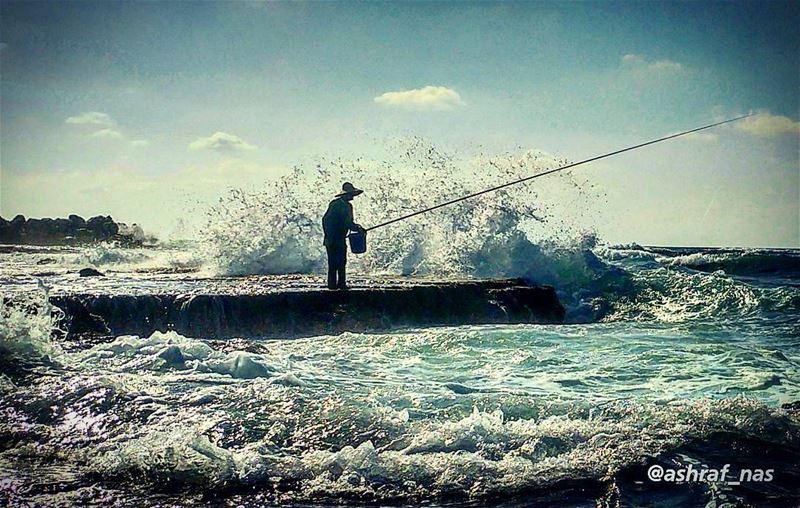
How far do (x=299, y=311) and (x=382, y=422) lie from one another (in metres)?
4.82

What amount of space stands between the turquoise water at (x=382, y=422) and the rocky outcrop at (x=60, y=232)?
30.8 meters

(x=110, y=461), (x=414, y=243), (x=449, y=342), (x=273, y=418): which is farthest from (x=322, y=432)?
(x=414, y=243)

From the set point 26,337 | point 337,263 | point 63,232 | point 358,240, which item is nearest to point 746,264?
point 358,240

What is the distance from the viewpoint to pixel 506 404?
5.04 metres

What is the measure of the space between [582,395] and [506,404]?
2.90 ft

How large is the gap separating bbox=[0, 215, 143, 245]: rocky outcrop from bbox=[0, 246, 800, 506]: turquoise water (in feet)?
101

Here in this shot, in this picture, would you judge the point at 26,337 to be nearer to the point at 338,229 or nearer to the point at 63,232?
the point at 338,229

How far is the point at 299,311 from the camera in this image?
9.23 meters

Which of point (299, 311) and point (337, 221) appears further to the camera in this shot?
point (337, 221)

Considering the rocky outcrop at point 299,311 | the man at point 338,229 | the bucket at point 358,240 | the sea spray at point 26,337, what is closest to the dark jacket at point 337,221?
the man at point 338,229

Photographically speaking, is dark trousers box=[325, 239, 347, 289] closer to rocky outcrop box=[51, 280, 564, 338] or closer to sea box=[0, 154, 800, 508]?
rocky outcrop box=[51, 280, 564, 338]

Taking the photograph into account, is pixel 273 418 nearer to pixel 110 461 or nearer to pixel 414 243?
pixel 110 461

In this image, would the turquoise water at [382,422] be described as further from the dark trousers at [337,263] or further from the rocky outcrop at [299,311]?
the dark trousers at [337,263]

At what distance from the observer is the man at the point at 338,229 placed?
397 inches
